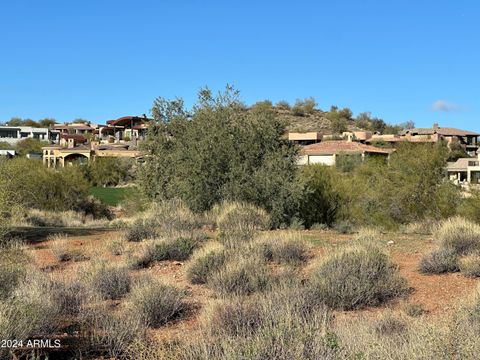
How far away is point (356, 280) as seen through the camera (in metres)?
9.54

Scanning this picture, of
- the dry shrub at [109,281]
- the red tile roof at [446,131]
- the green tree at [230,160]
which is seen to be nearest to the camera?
the dry shrub at [109,281]

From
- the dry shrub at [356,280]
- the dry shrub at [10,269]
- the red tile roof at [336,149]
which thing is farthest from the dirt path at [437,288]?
the red tile roof at [336,149]

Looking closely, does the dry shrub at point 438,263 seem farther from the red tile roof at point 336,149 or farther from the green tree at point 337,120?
the green tree at point 337,120

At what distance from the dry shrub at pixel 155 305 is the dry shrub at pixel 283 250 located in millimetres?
3517

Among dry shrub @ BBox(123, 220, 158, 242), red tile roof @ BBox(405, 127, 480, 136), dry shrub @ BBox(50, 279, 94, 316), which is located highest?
red tile roof @ BBox(405, 127, 480, 136)

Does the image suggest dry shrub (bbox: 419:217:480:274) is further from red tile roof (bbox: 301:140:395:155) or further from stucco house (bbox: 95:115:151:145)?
stucco house (bbox: 95:115:151:145)

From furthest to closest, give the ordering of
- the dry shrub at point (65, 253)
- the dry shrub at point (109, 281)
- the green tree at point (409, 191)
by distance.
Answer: the green tree at point (409, 191), the dry shrub at point (65, 253), the dry shrub at point (109, 281)

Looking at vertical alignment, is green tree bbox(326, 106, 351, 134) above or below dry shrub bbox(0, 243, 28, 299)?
above

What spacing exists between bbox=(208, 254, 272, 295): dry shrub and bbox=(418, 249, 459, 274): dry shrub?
11.0ft

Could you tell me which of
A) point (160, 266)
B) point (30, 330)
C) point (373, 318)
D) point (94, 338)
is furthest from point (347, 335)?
point (160, 266)

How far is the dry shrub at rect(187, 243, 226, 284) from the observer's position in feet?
36.3

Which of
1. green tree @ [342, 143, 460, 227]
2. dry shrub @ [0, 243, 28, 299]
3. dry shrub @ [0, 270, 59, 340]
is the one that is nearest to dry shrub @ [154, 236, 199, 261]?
dry shrub @ [0, 243, 28, 299]

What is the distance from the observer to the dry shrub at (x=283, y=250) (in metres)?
12.4

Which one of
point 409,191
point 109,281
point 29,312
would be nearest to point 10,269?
point 109,281
